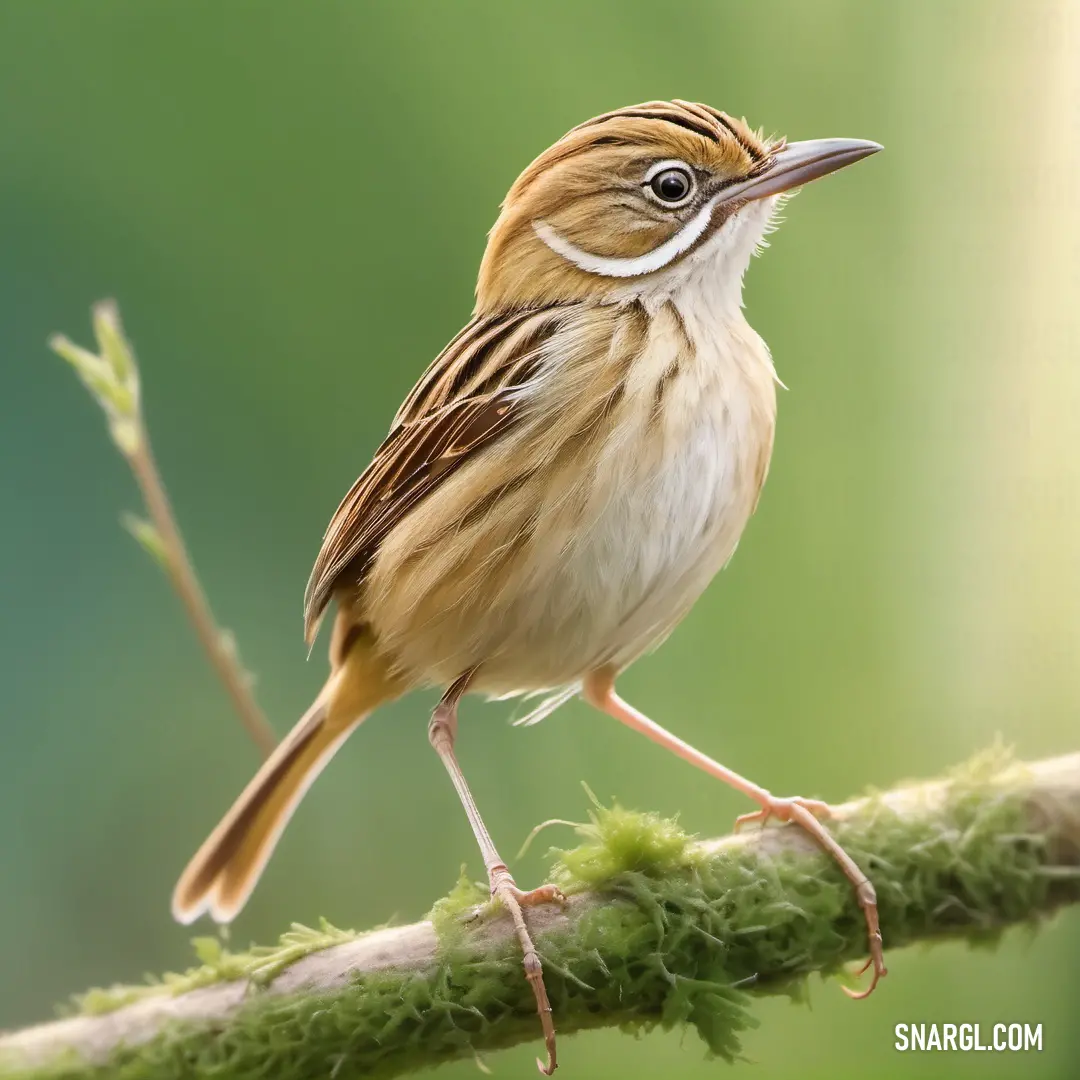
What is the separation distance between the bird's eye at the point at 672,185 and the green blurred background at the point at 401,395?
2.18ft

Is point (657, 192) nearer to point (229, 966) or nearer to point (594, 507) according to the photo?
point (594, 507)

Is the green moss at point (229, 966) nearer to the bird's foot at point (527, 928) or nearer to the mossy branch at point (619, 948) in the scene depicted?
the mossy branch at point (619, 948)

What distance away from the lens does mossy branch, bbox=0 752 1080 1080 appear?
115cm

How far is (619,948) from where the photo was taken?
116cm

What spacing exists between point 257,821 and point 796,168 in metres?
1.19

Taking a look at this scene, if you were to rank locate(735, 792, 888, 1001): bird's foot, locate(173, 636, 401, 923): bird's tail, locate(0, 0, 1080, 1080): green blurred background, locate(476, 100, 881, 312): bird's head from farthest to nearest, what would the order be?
1. locate(0, 0, 1080, 1080): green blurred background
2. locate(173, 636, 401, 923): bird's tail
3. locate(476, 100, 881, 312): bird's head
4. locate(735, 792, 888, 1001): bird's foot

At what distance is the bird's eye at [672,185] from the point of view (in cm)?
136

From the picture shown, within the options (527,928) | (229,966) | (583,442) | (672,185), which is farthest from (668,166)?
(229,966)

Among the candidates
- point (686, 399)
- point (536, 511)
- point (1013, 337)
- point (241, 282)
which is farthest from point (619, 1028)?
point (241, 282)

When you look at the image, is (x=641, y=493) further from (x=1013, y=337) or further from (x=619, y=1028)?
(x=1013, y=337)

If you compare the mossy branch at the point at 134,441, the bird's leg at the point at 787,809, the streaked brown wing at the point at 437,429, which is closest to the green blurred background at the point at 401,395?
the bird's leg at the point at 787,809

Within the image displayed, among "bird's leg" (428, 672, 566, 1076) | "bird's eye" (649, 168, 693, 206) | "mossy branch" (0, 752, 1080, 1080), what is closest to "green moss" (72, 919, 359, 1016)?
"mossy branch" (0, 752, 1080, 1080)

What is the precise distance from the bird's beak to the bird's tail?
851 mm

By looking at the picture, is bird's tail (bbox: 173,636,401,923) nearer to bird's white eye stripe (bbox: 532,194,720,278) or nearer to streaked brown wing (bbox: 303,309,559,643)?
streaked brown wing (bbox: 303,309,559,643)
